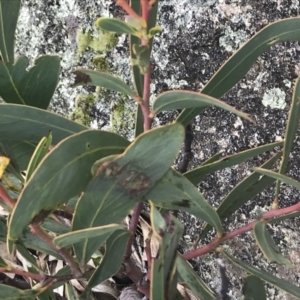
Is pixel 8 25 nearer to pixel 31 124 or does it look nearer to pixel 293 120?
pixel 31 124

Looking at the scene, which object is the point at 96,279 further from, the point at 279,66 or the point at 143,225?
the point at 279,66

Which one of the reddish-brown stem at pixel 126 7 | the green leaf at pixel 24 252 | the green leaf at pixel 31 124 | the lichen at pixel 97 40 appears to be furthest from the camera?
the lichen at pixel 97 40

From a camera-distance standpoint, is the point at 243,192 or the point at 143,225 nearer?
the point at 243,192

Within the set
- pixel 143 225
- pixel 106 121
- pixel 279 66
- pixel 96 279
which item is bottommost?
pixel 96 279

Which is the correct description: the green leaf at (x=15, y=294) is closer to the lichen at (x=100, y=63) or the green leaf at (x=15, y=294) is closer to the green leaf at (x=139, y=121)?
the green leaf at (x=139, y=121)

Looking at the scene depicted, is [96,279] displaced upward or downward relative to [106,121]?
downward

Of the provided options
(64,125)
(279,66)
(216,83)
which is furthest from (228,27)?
(64,125)

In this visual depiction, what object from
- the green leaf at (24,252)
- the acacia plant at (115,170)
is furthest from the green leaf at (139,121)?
the green leaf at (24,252)
